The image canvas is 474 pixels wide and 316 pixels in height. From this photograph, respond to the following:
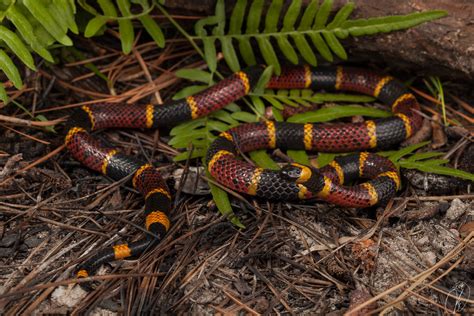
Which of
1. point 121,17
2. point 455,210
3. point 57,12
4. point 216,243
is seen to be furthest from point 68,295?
point 455,210

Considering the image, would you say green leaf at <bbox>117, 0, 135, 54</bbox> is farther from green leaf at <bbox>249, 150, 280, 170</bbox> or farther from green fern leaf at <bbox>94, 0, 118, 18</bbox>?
green leaf at <bbox>249, 150, 280, 170</bbox>

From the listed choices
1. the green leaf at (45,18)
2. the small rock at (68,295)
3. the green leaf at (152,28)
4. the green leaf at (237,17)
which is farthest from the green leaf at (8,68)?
the green leaf at (237,17)

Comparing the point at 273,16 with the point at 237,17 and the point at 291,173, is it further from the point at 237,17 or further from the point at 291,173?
the point at 291,173

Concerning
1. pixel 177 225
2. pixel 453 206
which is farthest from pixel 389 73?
pixel 177 225

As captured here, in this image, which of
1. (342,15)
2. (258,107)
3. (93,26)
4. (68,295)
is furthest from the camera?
(258,107)

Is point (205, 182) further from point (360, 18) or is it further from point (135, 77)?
point (360, 18)

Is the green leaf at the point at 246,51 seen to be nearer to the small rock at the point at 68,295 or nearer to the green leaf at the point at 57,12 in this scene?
the green leaf at the point at 57,12
